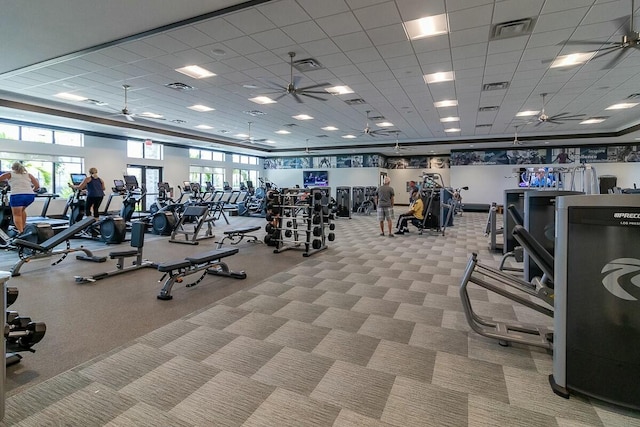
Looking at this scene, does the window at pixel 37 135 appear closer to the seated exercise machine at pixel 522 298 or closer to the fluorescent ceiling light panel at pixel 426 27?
the fluorescent ceiling light panel at pixel 426 27

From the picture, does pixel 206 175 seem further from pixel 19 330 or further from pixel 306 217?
pixel 19 330

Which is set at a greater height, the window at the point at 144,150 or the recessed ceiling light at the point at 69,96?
the recessed ceiling light at the point at 69,96

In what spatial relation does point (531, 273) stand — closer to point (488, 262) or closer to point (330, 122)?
point (488, 262)

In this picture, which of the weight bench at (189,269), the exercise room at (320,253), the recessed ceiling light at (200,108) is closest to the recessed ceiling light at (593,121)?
the exercise room at (320,253)

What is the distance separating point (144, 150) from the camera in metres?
14.2

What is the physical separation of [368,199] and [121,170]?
10.6m

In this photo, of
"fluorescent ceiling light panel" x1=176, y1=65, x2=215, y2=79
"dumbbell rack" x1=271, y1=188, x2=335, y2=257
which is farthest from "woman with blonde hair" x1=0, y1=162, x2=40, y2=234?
"dumbbell rack" x1=271, y1=188, x2=335, y2=257

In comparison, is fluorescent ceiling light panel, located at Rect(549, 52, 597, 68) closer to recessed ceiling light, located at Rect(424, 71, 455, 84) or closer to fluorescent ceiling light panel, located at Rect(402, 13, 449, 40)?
recessed ceiling light, located at Rect(424, 71, 455, 84)

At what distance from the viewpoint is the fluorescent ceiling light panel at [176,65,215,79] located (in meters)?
6.22

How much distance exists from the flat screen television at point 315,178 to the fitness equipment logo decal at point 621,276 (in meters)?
18.5

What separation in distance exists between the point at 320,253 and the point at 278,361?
3.91 metres

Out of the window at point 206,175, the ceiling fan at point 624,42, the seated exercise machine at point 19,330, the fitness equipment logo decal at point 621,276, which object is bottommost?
the seated exercise machine at point 19,330

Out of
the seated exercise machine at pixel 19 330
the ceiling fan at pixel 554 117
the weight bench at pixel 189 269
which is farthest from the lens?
the ceiling fan at pixel 554 117

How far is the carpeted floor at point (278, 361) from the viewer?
1.80m
